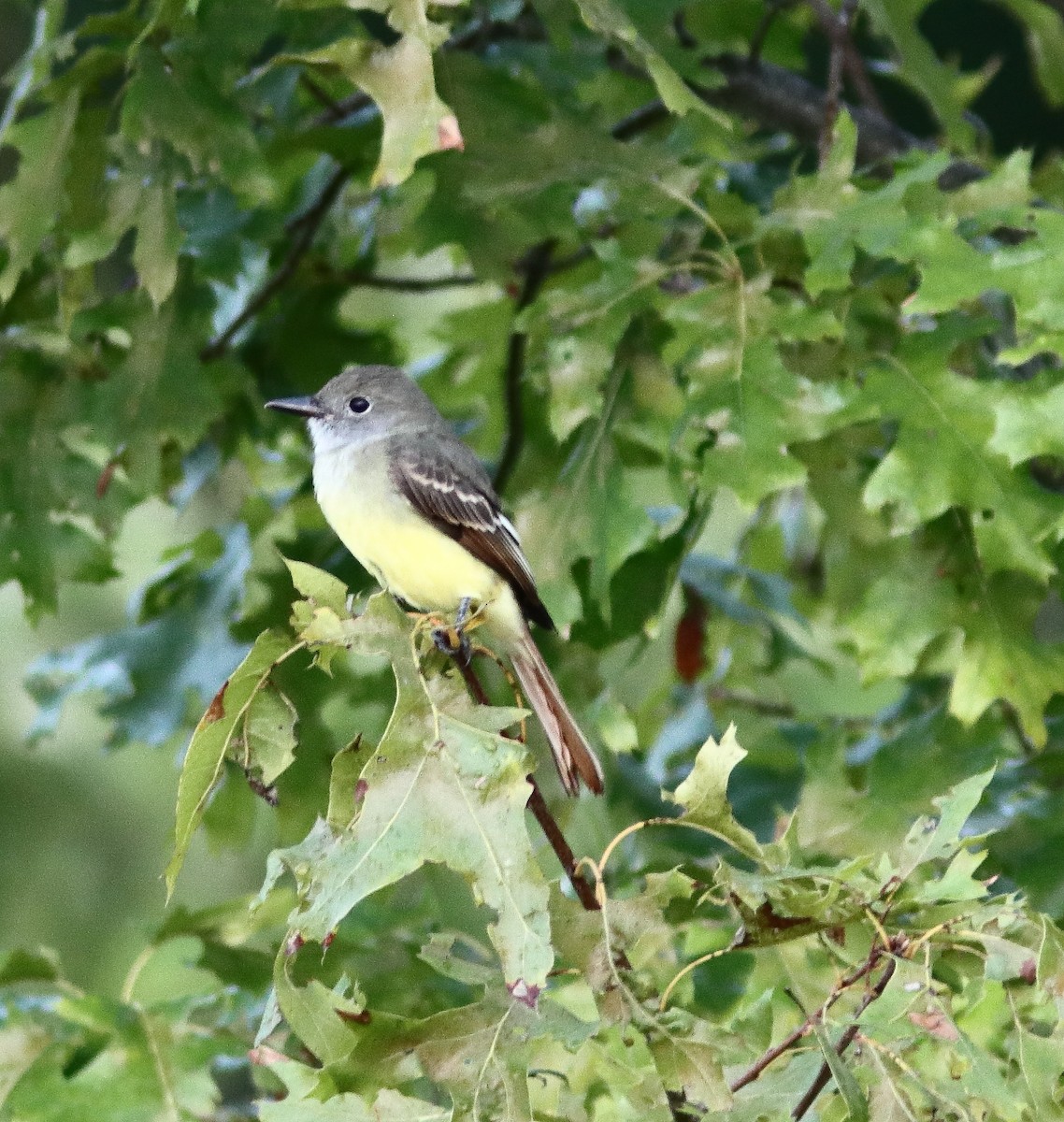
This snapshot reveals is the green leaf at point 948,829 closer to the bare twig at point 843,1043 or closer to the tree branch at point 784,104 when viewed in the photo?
the bare twig at point 843,1043

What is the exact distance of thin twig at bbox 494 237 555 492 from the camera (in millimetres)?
4402

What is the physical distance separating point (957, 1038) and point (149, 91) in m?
2.57

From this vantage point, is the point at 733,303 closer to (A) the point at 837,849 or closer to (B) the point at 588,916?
(A) the point at 837,849

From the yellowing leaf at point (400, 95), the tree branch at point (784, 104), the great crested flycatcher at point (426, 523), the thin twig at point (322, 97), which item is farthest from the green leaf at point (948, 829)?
the thin twig at point (322, 97)

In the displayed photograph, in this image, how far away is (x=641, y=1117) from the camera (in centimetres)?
230

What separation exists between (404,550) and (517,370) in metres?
0.95

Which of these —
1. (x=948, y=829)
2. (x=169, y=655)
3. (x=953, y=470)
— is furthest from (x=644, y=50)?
(x=169, y=655)

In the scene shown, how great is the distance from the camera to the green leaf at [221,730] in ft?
7.69

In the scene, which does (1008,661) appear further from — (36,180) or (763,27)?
(36,180)

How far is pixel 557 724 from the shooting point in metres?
3.62

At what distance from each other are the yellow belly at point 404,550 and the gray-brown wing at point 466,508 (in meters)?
0.03

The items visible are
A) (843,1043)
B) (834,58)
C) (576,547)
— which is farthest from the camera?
(834,58)

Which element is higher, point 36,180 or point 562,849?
point 36,180

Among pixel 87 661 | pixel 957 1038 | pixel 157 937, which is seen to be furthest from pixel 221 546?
pixel 957 1038
